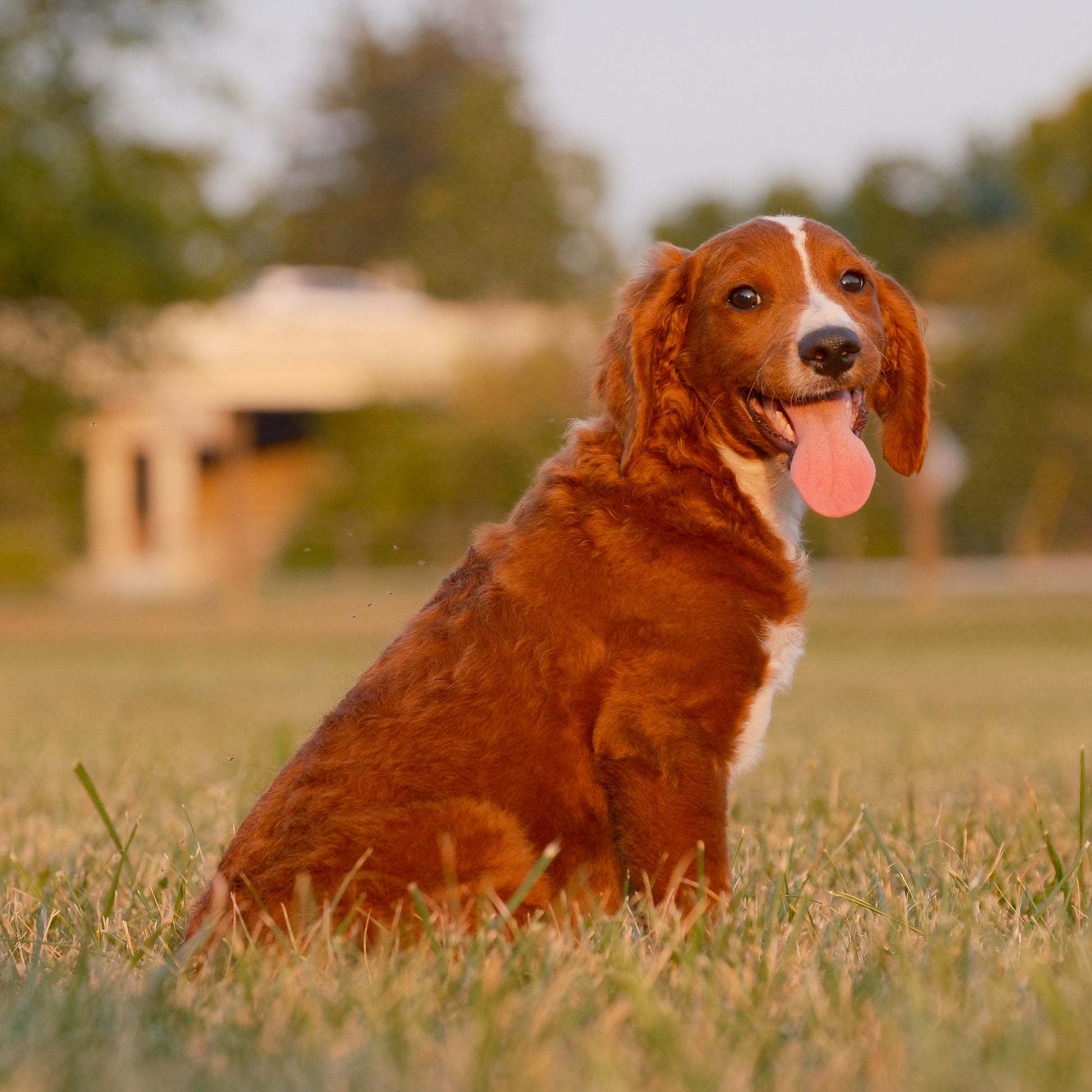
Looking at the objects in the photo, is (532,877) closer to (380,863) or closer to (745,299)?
(380,863)

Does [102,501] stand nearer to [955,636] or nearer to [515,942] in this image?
[955,636]

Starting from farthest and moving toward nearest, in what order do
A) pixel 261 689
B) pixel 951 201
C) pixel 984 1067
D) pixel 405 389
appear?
pixel 951 201 → pixel 405 389 → pixel 261 689 → pixel 984 1067

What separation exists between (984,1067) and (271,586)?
34.0 m

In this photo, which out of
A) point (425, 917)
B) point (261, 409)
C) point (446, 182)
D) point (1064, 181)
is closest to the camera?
point (425, 917)

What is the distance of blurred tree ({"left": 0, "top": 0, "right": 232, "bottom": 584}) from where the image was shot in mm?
17344

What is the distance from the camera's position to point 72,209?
1775 cm

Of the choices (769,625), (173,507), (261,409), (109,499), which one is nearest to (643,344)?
(769,625)

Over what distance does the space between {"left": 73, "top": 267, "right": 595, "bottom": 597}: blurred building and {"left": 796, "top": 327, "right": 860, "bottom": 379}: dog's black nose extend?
106ft

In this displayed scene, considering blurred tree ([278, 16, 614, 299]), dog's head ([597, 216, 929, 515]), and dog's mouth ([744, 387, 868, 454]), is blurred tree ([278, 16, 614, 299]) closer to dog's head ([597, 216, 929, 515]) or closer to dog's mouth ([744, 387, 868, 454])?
dog's head ([597, 216, 929, 515])

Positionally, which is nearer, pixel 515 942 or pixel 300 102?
pixel 515 942

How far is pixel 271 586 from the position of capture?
116 ft

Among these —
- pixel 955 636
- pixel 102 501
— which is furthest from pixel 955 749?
pixel 102 501

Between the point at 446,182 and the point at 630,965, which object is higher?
Result: the point at 446,182

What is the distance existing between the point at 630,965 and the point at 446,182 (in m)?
48.9
